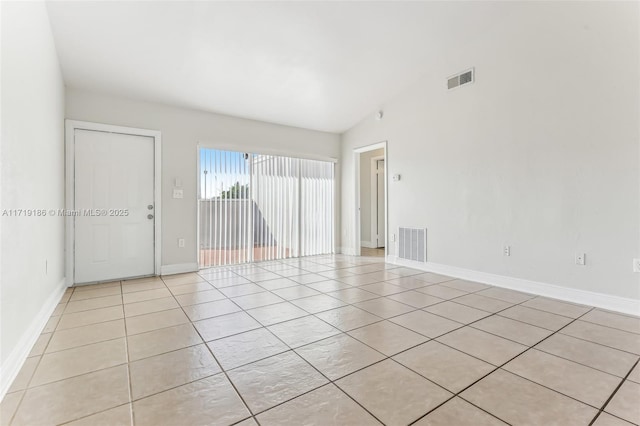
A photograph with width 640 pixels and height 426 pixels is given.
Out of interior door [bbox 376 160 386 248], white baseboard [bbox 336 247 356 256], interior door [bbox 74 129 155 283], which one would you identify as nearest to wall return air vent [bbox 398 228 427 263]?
white baseboard [bbox 336 247 356 256]

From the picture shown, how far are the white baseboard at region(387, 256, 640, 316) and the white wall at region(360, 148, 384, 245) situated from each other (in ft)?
8.73

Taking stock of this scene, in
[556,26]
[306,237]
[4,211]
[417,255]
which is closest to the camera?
[4,211]

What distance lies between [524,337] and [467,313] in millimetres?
559

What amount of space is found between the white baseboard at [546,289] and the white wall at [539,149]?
0.20 feet

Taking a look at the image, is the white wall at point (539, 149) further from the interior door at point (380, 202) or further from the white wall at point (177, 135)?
the white wall at point (177, 135)

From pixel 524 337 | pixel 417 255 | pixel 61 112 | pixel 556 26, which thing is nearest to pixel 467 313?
pixel 524 337

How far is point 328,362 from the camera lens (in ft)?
6.37

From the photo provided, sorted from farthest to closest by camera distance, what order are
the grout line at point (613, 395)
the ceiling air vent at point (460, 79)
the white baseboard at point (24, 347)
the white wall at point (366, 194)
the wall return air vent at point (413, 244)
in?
1. the white wall at point (366, 194)
2. the wall return air vent at point (413, 244)
3. the ceiling air vent at point (460, 79)
4. the white baseboard at point (24, 347)
5. the grout line at point (613, 395)

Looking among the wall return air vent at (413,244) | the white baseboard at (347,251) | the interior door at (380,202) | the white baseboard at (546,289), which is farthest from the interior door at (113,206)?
the interior door at (380,202)

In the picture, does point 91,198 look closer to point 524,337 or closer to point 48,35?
point 48,35

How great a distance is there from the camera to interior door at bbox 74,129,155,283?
394 centimetres

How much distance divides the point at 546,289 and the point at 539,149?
158 cm

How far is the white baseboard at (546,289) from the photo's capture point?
291cm

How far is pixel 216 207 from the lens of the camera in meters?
4.93
